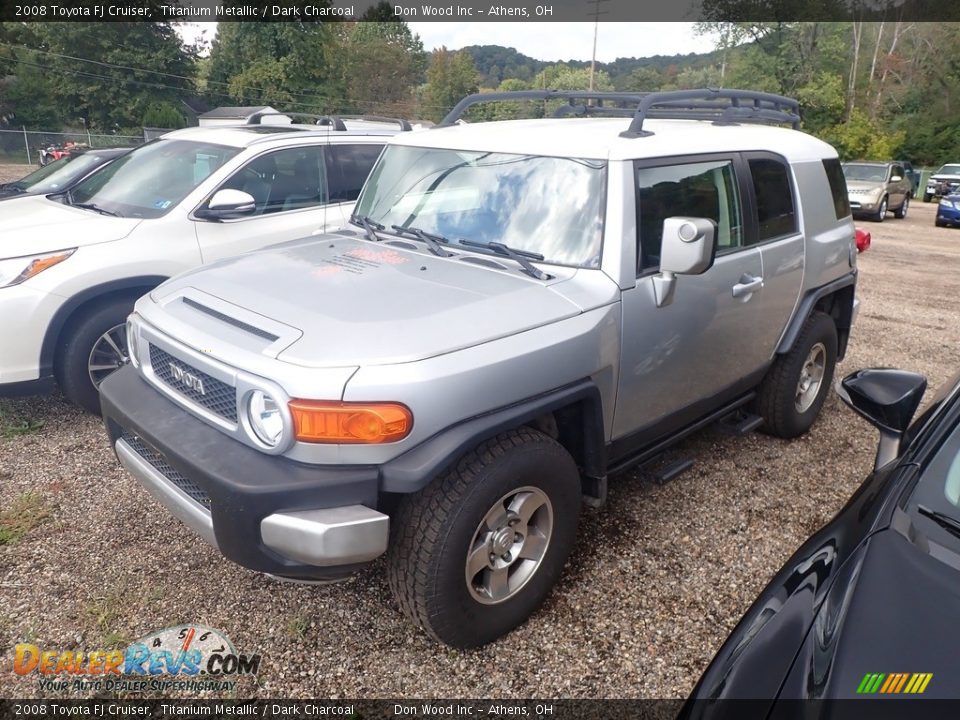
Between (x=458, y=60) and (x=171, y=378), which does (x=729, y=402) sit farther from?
(x=458, y=60)

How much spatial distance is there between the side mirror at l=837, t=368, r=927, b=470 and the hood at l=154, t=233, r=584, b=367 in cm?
104

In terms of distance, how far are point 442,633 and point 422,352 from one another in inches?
41.2

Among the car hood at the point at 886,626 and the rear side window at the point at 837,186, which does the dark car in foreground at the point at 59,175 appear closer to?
the rear side window at the point at 837,186

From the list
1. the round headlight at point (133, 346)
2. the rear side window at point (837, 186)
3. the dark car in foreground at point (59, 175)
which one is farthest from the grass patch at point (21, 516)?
the rear side window at point (837, 186)

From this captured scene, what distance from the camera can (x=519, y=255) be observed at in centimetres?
303

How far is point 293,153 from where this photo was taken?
5375 millimetres

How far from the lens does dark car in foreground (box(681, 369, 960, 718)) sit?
4.59ft

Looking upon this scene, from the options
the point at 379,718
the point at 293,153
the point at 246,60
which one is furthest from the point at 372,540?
the point at 246,60

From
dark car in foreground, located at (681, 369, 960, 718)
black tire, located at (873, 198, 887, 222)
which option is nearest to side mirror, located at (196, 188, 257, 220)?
dark car in foreground, located at (681, 369, 960, 718)

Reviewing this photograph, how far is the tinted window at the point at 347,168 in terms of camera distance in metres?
5.60

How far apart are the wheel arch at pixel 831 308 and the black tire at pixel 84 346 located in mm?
4160

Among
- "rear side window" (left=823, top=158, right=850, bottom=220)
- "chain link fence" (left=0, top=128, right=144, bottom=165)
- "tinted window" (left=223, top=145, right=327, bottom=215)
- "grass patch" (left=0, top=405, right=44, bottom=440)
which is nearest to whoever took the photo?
"grass patch" (left=0, top=405, right=44, bottom=440)

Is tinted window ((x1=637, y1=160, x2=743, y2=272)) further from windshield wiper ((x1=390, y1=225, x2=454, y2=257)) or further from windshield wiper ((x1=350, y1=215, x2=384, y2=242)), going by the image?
windshield wiper ((x1=350, y1=215, x2=384, y2=242))

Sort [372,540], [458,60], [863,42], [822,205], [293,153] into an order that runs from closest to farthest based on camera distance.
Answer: [372,540] → [822,205] → [293,153] → [863,42] → [458,60]
